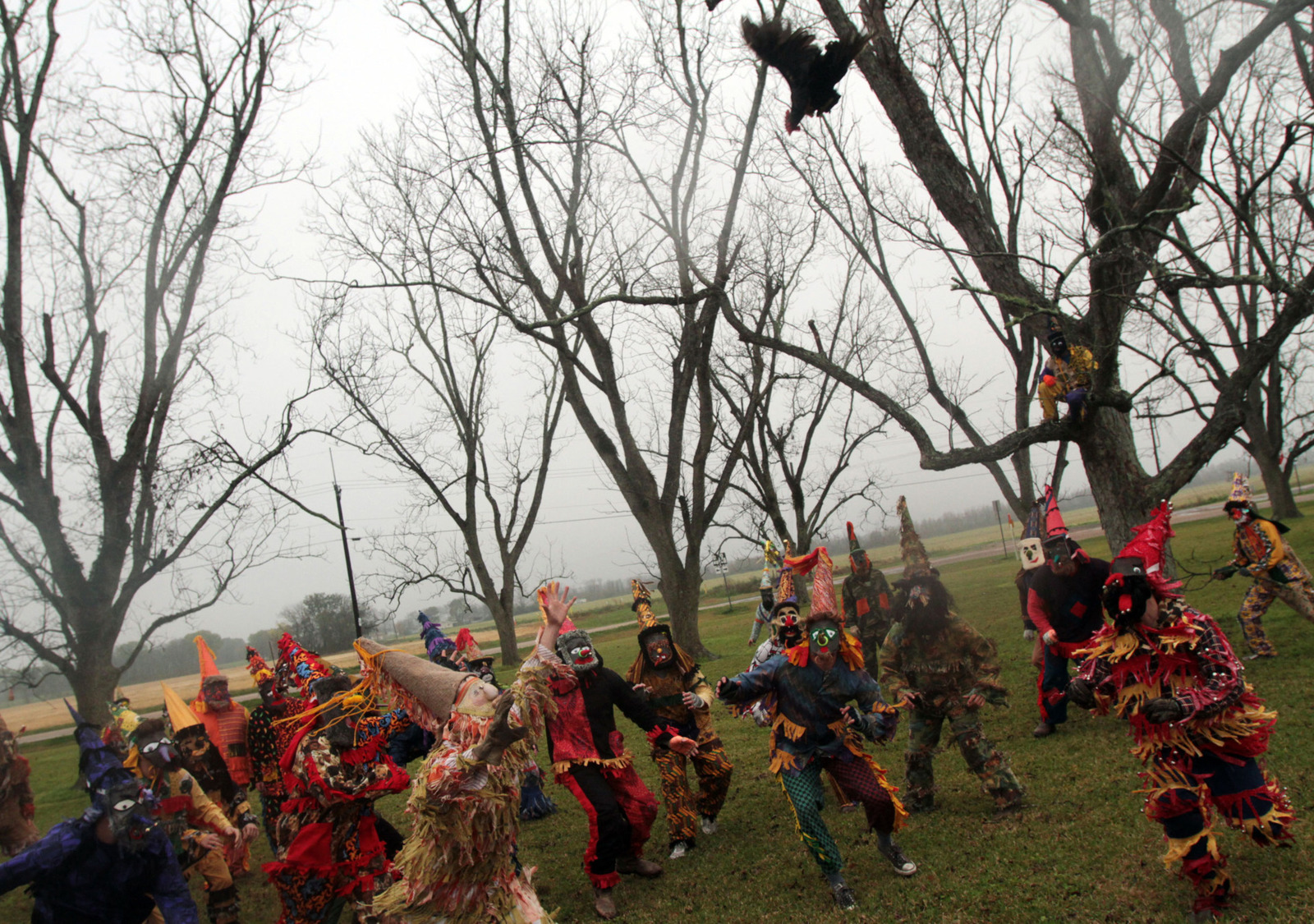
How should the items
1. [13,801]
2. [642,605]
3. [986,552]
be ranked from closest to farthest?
[642,605] < [13,801] < [986,552]

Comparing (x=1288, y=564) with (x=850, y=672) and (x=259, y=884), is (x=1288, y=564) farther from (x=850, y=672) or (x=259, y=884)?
(x=259, y=884)

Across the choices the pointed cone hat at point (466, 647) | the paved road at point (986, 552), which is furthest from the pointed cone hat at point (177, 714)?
the paved road at point (986, 552)

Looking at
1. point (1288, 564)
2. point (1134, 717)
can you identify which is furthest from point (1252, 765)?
point (1288, 564)

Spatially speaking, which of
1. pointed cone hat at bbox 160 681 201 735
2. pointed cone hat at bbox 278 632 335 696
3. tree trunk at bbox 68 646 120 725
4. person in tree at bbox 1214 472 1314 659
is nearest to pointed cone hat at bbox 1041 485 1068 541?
person in tree at bbox 1214 472 1314 659

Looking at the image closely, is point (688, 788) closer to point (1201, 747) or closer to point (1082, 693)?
point (1082, 693)

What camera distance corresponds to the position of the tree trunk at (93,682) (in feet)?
33.8

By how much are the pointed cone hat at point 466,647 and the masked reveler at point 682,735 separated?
78.4 inches

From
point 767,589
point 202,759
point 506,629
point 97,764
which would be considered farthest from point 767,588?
point 506,629

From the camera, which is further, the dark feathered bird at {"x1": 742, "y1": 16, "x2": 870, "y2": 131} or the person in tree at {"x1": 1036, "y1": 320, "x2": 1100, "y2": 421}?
the person in tree at {"x1": 1036, "y1": 320, "x2": 1100, "y2": 421}

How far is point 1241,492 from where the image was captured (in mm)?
9180

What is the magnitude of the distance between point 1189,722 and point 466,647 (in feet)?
22.6

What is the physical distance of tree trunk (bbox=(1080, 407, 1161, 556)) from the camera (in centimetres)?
749

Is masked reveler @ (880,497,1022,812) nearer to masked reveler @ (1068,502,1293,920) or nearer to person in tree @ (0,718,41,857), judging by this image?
masked reveler @ (1068,502,1293,920)

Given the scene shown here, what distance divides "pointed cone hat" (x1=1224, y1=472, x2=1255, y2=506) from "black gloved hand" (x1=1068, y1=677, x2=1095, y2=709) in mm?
6099
